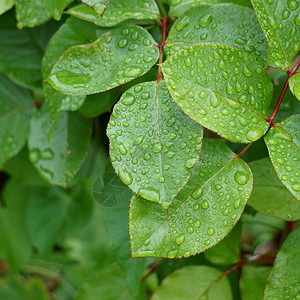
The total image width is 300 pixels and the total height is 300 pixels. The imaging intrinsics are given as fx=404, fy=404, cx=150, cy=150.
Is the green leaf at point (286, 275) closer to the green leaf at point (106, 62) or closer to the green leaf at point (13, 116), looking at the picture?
the green leaf at point (106, 62)

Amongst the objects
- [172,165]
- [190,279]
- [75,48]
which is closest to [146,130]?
[172,165]

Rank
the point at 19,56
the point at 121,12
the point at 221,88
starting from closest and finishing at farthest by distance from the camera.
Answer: the point at 221,88
the point at 121,12
the point at 19,56

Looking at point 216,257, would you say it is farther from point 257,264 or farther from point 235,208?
point 235,208

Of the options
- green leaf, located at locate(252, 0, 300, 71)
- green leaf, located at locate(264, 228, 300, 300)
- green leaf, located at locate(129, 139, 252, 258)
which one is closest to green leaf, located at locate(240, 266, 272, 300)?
green leaf, located at locate(264, 228, 300, 300)

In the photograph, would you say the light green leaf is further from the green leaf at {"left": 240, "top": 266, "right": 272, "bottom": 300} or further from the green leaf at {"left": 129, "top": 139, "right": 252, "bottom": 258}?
the green leaf at {"left": 240, "top": 266, "right": 272, "bottom": 300}

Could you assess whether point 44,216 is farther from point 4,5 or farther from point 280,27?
point 280,27

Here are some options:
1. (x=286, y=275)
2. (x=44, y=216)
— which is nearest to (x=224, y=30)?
(x=286, y=275)
